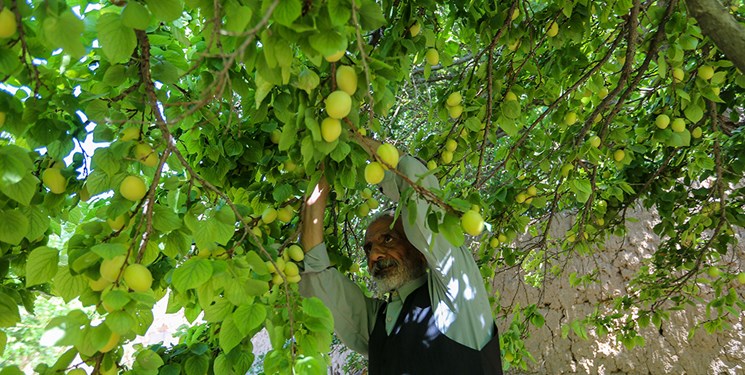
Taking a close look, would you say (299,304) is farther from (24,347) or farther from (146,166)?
(24,347)

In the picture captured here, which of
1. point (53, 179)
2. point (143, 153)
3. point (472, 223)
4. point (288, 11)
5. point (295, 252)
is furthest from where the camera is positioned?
point (295, 252)

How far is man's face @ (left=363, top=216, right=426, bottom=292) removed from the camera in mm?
2156

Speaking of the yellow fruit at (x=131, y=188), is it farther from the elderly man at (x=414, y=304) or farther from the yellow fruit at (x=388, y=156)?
the elderly man at (x=414, y=304)

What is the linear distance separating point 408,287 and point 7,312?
1.33m

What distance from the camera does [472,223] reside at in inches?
39.3

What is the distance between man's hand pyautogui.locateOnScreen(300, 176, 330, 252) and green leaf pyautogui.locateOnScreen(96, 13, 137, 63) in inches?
37.7

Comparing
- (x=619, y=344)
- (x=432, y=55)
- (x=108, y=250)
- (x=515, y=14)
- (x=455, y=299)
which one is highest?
(x=515, y=14)

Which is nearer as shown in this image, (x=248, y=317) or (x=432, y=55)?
(x=248, y=317)

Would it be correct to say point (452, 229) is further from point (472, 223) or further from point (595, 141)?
point (595, 141)

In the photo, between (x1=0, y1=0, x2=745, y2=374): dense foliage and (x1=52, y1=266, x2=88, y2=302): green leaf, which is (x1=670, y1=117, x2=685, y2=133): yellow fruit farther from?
(x1=52, y1=266, x2=88, y2=302): green leaf

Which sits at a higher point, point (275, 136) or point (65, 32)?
point (275, 136)

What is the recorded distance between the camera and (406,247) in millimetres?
2205

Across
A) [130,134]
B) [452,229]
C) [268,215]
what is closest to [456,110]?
[268,215]

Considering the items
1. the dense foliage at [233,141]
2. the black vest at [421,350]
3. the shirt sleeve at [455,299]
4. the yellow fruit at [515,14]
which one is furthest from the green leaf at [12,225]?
the yellow fruit at [515,14]
